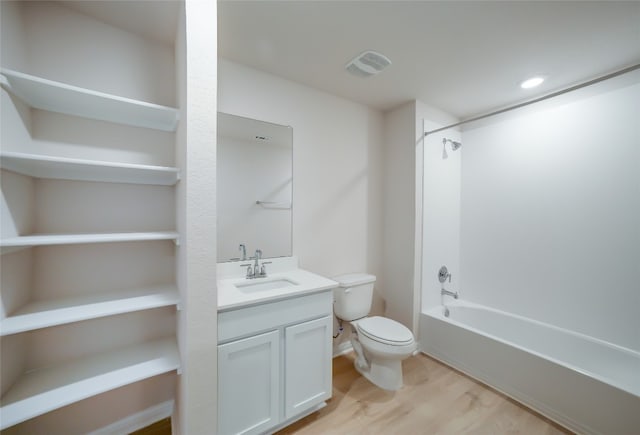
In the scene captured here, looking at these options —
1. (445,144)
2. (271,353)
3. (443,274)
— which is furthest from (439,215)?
(271,353)

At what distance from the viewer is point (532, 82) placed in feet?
6.59

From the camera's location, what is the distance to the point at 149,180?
1464mm

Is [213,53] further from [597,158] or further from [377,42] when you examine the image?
[597,158]

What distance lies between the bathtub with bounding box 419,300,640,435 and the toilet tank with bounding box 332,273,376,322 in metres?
0.69

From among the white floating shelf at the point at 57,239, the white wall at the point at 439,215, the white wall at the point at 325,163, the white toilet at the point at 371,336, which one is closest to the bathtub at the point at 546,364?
the white wall at the point at 439,215

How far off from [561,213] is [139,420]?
3481 millimetres

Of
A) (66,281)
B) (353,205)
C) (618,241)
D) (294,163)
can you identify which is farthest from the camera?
(353,205)

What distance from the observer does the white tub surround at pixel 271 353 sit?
1.27 metres

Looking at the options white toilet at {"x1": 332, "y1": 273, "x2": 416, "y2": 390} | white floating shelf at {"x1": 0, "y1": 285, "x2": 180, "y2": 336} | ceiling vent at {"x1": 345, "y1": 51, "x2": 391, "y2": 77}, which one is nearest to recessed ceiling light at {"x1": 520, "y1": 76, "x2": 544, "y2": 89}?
ceiling vent at {"x1": 345, "y1": 51, "x2": 391, "y2": 77}

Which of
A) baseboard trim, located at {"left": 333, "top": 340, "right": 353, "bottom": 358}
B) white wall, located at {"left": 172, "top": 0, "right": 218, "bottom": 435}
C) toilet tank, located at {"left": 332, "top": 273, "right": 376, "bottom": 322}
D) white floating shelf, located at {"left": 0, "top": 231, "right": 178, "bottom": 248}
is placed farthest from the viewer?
baseboard trim, located at {"left": 333, "top": 340, "right": 353, "bottom": 358}

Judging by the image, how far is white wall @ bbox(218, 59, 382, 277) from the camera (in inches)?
74.5

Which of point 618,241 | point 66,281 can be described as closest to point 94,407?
point 66,281

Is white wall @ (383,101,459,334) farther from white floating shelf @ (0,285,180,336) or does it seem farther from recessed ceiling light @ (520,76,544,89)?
white floating shelf @ (0,285,180,336)

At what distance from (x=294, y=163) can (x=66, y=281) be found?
1598 millimetres
